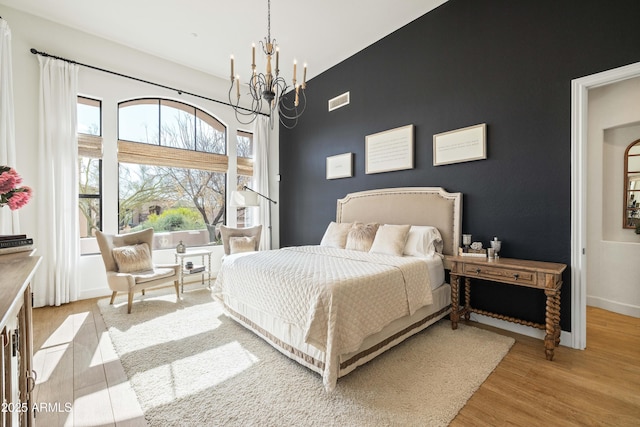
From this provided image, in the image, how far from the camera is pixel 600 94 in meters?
3.32

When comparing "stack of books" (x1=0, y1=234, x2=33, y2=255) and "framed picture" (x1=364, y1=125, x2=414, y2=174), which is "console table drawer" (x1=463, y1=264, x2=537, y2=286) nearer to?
"framed picture" (x1=364, y1=125, x2=414, y2=174)

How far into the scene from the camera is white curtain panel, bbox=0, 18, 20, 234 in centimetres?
316

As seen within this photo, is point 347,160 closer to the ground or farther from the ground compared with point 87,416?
farther from the ground

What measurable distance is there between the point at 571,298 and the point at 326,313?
2271mm

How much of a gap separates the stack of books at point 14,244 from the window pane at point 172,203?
109 inches

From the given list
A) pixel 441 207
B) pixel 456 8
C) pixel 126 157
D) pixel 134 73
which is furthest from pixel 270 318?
pixel 134 73

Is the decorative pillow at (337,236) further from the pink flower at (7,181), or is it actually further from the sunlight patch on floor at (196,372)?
the pink flower at (7,181)

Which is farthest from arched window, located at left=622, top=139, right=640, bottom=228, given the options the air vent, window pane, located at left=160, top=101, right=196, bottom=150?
window pane, located at left=160, top=101, right=196, bottom=150

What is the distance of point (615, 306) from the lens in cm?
323

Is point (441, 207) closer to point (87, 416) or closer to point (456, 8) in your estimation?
point (456, 8)

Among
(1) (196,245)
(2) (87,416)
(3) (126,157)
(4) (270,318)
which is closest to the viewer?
(2) (87,416)

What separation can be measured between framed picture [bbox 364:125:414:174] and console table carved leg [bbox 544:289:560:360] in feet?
6.57

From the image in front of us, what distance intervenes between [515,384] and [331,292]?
1440 millimetres

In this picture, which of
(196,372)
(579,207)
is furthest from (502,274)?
(196,372)
